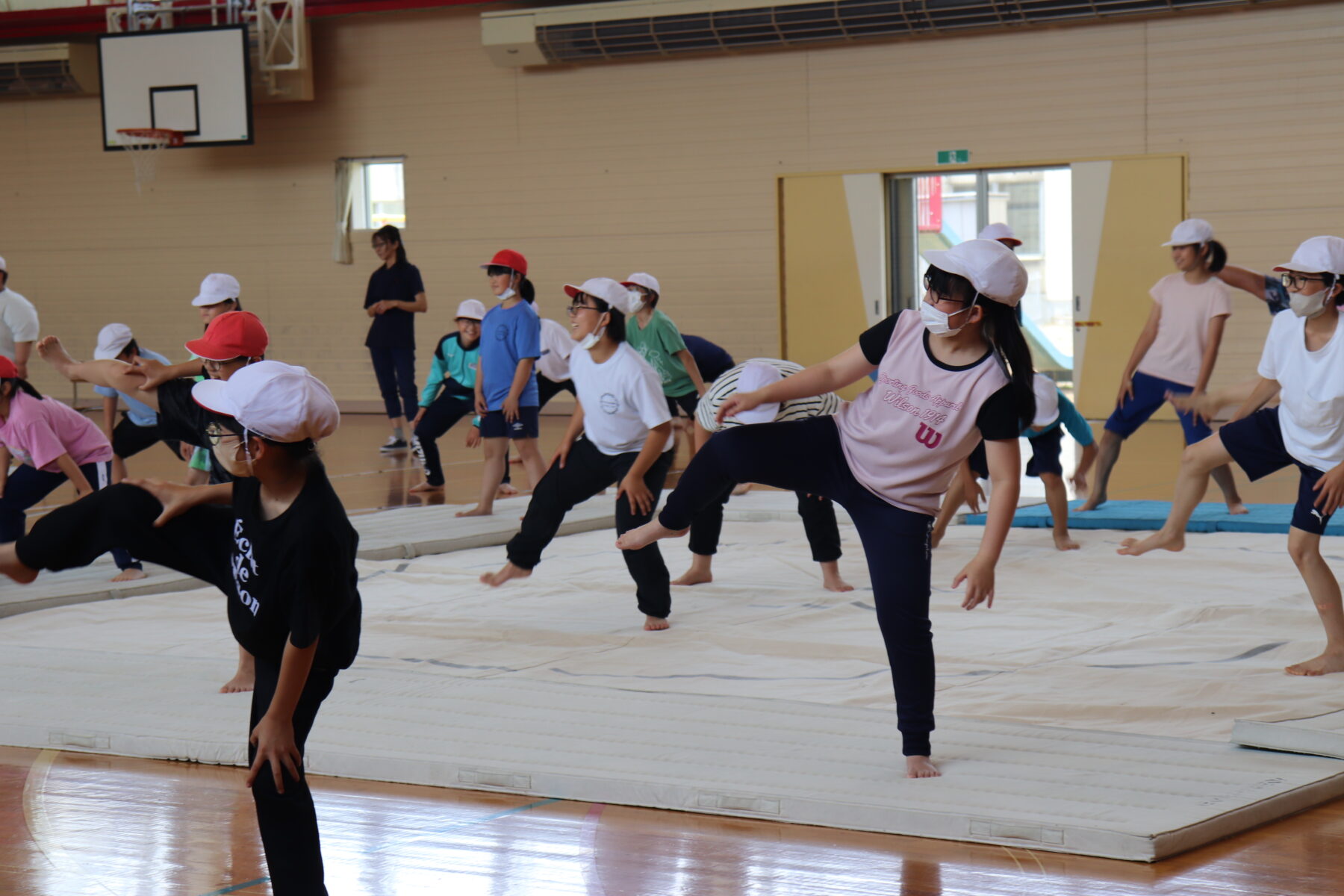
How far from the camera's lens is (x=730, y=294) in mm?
14383

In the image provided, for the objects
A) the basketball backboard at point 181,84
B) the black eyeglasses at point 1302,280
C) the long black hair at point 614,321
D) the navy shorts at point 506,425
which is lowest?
the navy shorts at point 506,425

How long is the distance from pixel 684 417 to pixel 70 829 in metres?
5.34

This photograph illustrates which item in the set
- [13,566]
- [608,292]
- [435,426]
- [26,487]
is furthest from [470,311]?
[13,566]

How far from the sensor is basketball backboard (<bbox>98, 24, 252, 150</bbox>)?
47.3 feet

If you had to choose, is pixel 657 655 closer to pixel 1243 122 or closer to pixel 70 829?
pixel 70 829

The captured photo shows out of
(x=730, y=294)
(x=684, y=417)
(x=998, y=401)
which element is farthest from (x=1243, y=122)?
(x=998, y=401)

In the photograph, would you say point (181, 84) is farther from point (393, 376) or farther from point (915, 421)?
point (915, 421)

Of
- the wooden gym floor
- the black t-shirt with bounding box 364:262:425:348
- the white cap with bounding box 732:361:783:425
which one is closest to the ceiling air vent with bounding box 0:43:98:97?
the black t-shirt with bounding box 364:262:425:348

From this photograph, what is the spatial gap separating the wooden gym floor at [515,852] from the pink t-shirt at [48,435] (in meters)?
2.43

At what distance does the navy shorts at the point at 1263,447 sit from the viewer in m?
4.72

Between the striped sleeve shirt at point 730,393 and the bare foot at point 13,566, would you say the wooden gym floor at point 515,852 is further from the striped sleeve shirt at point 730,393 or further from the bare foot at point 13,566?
the striped sleeve shirt at point 730,393

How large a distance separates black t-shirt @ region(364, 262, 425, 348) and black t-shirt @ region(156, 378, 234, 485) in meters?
7.88

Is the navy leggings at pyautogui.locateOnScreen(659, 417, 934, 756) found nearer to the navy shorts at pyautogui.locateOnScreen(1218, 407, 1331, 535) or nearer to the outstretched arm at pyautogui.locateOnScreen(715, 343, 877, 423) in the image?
the outstretched arm at pyautogui.locateOnScreen(715, 343, 877, 423)

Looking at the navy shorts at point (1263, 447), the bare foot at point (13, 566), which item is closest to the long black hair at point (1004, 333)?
the navy shorts at point (1263, 447)
